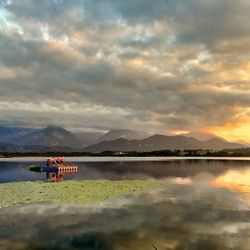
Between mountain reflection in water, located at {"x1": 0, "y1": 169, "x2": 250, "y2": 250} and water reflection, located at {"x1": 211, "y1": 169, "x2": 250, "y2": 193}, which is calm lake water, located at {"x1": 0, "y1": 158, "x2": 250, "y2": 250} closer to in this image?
mountain reflection in water, located at {"x1": 0, "y1": 169, "x2": 250, "y2": 250}

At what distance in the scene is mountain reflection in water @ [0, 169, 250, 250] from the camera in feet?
65.5

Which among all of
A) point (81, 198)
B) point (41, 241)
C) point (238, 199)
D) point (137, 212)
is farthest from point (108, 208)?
point (238, 199)

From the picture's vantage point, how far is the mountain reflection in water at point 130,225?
65.5 feet

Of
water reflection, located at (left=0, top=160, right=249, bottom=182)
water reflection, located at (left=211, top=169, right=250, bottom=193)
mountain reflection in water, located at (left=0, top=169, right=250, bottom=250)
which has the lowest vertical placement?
mountain reflection in water, located at (left=0, top=169, right=250, bottom=250)

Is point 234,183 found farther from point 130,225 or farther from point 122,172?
point 122,172

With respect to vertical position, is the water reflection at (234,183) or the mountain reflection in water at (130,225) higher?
the water reflection at (234,183)

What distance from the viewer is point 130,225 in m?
24.6

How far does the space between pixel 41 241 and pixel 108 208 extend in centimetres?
1153

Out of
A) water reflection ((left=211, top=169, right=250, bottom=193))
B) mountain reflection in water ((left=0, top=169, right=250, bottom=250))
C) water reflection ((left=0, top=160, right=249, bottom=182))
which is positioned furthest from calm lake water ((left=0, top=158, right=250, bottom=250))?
water reflection ((left=0, top=160, right=249, bottom=182))

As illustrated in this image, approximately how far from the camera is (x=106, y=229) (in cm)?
2334

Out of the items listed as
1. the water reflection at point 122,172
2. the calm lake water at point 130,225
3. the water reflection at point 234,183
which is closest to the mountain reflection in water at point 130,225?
the calm lake water at point 130,225

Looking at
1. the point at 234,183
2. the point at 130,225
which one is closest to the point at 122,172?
the point at 234,183

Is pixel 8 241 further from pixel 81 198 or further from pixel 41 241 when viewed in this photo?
pixel 81 198

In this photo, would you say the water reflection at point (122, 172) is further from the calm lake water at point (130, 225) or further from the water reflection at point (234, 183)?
the calm lake water at point (130, 225)
